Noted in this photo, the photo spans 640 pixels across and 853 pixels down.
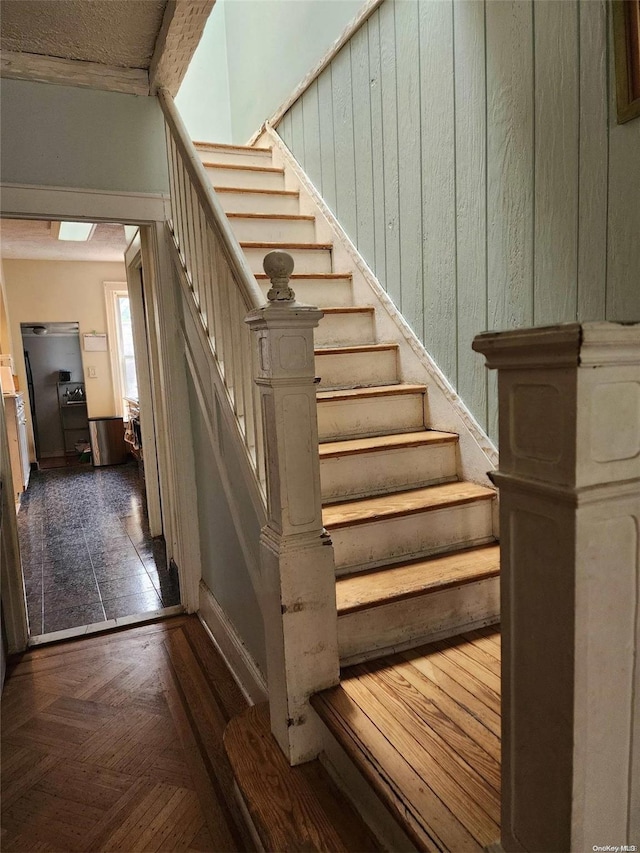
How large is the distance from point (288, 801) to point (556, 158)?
2063 millimetres

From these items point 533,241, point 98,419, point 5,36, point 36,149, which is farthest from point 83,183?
point 98,419

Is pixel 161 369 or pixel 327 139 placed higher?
pixel 327 139

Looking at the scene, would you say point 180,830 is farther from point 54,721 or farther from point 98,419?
point 98,419

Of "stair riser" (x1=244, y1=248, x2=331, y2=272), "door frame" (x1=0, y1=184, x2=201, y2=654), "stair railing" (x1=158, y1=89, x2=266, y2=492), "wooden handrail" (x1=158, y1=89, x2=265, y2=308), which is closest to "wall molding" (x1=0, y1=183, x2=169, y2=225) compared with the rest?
"door frame" (x1=0, y1=184, x2=201, y2=654)

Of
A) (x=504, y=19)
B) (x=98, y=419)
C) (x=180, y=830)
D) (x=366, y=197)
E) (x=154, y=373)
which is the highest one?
(x=504, y=19)

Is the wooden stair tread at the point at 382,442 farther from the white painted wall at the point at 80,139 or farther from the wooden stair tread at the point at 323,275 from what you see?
the white painted wall at the point at 80,139

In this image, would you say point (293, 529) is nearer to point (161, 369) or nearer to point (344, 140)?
point (161, 369)

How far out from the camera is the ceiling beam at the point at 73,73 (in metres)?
2.40

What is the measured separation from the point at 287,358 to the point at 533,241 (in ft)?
Answer: 3.38

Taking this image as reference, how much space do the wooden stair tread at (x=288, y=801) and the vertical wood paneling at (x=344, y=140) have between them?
2.47 m

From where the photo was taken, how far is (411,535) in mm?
2100

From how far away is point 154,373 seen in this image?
345 centimetres

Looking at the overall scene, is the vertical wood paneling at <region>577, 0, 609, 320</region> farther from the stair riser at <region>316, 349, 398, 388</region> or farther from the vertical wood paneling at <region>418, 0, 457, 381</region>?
the stair riser at <region>316, 349, 398, 388</region>

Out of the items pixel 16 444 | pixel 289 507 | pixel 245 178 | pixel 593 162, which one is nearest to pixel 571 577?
pixel 289 507
